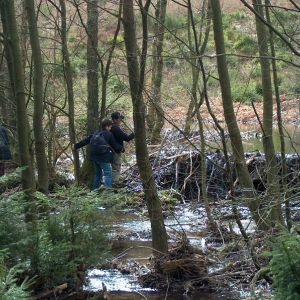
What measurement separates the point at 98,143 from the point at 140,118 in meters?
4.66

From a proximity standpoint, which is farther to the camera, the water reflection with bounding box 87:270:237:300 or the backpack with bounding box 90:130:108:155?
the backpack with bounding box 90:130:108:155

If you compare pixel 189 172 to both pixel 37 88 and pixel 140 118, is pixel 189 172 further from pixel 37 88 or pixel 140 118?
pixel 37 88

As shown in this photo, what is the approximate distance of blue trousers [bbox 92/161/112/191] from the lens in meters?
12.0

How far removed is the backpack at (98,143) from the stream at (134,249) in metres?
1.31

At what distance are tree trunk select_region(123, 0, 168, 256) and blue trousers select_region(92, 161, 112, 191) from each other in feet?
15.4

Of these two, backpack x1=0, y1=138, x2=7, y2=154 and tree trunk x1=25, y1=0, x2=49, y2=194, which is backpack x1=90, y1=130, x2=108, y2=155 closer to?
backpack x1=0, y1=138, x2=7, y2=154

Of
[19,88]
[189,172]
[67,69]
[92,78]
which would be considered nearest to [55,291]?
[19,88]

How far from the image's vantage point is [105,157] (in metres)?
11.9

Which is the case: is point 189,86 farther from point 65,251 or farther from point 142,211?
point 65,251

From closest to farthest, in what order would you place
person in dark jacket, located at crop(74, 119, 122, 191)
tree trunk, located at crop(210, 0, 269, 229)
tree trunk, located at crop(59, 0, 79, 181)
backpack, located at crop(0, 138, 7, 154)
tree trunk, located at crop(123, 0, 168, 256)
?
1. tree trunk, located at crop(123, 0, 168, 256)
2. tree trunk, located at crop(210, 0, 269, 229)
3. backpack, located at crop(0, 138, 7, 154)
4. tree trunk, located at crop(59, 0, 79, 181)
5. person in dark jacket, located at crop(74, 119, 122, 191)

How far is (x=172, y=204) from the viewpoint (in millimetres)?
11922

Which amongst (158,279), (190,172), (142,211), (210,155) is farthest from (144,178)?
(210,155)

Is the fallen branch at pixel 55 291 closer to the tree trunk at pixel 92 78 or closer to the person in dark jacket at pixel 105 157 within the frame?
Result: the person in dark jacket at pixel 105 157

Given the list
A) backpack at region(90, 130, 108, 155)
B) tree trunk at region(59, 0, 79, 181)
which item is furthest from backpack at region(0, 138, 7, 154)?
backpack at region(90, 130, 108, 155)
